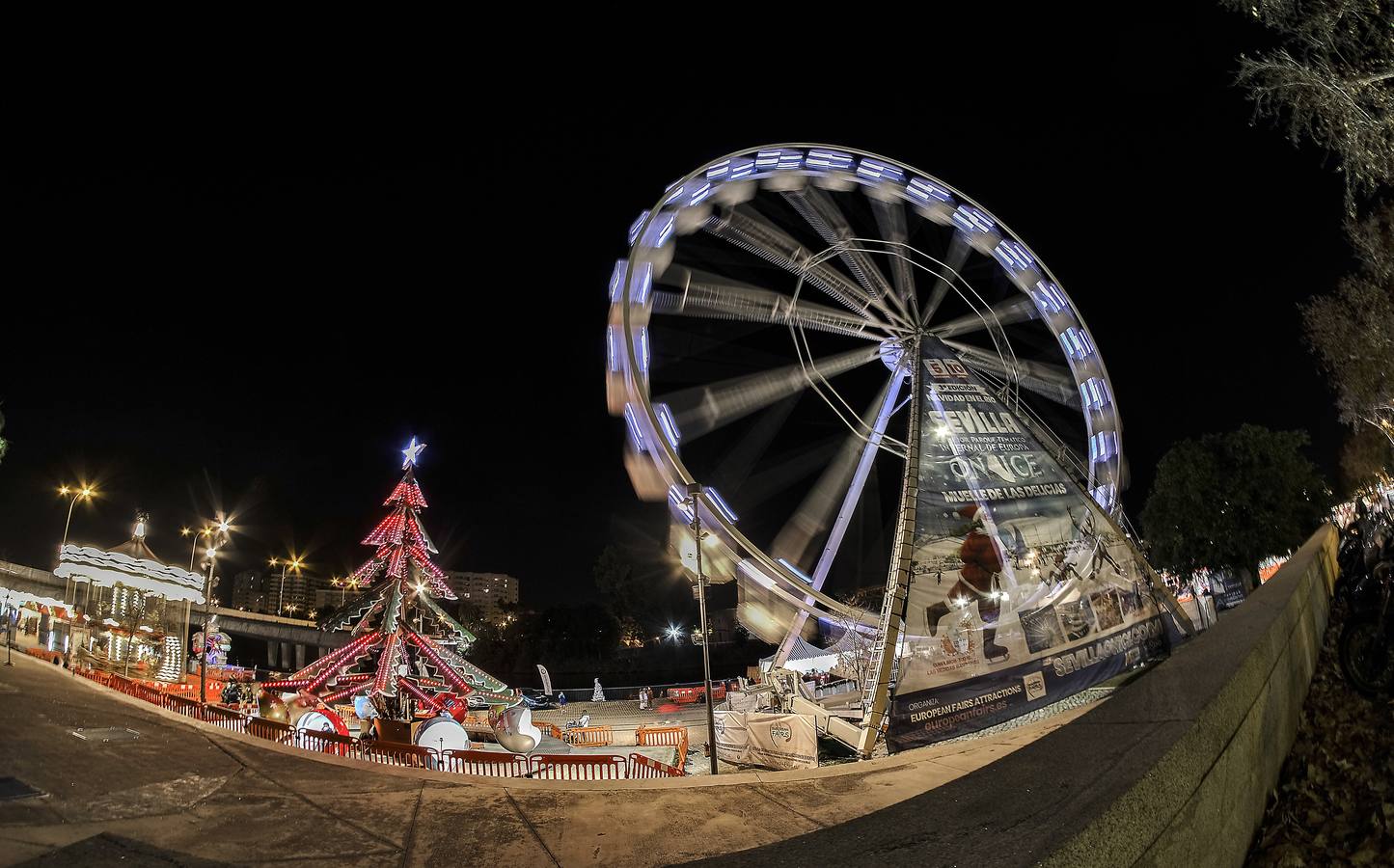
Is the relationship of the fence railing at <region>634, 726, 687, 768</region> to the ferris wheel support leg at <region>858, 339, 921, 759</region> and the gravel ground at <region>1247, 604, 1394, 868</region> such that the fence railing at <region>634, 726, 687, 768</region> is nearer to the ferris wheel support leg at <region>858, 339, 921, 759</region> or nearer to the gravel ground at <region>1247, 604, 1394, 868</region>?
the ferris wheel support leg at <region>858, 339, 921, 759</region>

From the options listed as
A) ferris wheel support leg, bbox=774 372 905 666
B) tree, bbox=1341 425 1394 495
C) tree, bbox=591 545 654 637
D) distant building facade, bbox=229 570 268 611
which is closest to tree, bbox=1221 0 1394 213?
ferris wheel support leg, bbox=774 372 905 666

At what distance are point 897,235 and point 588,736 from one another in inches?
703

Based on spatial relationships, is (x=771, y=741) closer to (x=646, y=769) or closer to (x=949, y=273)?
(x=646, y=769)

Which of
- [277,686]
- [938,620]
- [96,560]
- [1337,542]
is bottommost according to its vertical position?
[277,686]

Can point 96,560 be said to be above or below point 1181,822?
above

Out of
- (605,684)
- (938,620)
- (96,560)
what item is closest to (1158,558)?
(938,620)

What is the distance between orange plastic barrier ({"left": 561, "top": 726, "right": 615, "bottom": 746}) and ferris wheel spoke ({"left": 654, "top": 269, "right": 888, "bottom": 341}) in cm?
1269

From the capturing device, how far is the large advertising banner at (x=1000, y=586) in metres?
10.8

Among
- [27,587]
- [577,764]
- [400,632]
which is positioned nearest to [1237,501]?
[577,764]

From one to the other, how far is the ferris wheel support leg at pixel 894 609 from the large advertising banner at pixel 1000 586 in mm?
158

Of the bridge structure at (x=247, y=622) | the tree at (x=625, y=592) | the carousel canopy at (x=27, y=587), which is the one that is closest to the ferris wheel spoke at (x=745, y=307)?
the bridge structure at (x=247, y=622)

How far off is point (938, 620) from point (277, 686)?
23.8 metres

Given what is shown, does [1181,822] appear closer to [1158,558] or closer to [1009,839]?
[1009,839]

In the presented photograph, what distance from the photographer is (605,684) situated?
56.2 meters
